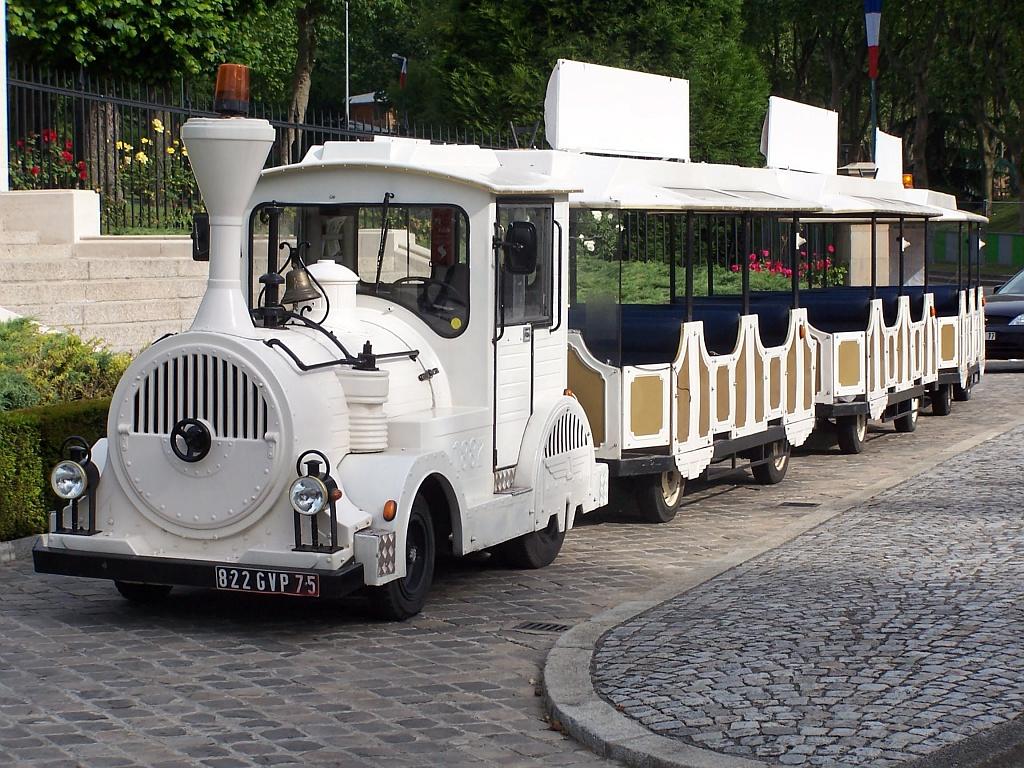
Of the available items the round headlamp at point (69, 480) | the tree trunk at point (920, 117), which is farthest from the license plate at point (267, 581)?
the tree trunk at point (920, 117)

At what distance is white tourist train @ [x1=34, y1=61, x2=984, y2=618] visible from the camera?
303 inches

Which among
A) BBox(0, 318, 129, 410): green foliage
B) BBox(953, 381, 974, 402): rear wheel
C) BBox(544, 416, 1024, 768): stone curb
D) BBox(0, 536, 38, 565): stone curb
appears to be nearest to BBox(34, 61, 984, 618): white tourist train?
BBox(0, 536, 38, 565): stone curb

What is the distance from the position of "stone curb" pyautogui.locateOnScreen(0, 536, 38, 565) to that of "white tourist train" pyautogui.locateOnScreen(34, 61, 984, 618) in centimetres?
62

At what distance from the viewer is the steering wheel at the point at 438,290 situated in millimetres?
8812

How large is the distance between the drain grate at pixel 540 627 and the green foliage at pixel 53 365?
4.26 meters

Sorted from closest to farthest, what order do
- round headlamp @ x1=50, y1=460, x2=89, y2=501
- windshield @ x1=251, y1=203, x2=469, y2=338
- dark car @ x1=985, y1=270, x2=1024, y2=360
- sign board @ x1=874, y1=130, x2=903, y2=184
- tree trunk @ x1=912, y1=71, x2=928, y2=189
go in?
round headlamp @ x1=50, y1=460, x2=89, y2=501 → windshield @ x1=251, y1=203, x2=469, y2=338 → sign board @ x1=874, y1=130, x2=903, y2=184 → dark car @ x1=985, y1=270, x2=1024, y2=360 → tree trunk @ x1=912, y1=71, x2=928, y2=189

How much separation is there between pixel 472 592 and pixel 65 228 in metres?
7.18

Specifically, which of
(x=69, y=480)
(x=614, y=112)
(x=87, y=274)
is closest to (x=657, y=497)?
(x=614, y=112)

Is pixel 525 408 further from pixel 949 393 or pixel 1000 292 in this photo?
pixel 1000 292

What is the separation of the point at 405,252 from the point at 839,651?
3252mm

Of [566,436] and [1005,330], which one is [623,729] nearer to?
[566,436]

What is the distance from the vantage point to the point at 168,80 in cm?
2303

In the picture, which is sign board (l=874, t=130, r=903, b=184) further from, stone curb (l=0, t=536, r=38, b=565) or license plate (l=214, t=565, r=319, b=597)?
license plate (l=214, t=565, r=319, b=597)

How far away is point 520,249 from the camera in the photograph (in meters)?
8.68
